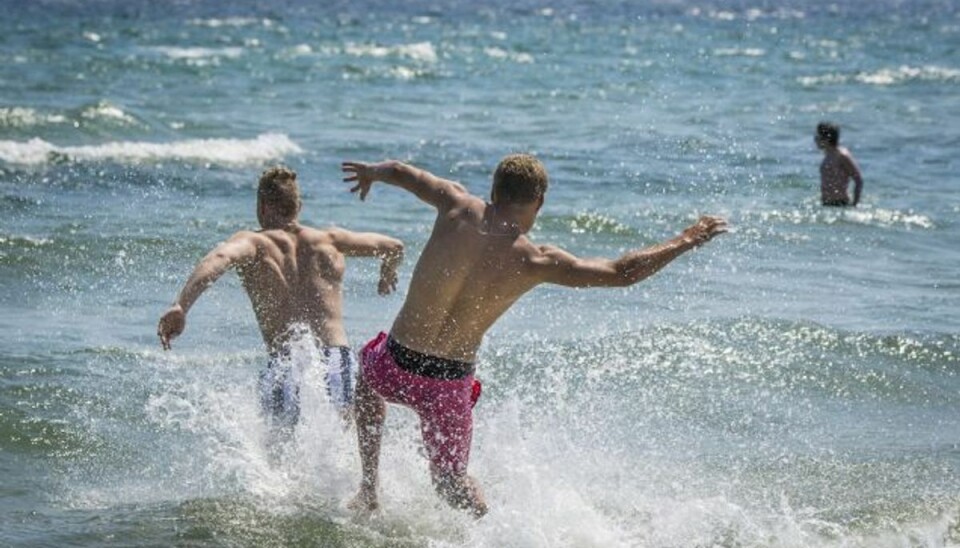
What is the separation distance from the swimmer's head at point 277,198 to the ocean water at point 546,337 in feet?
2.57

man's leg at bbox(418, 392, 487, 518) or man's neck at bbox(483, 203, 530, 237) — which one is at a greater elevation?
man's neck at bbox(483, 203, 530, 237)

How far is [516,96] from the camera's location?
29406 mm

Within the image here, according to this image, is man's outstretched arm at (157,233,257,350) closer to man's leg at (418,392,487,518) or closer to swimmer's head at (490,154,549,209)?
man's leg at (418,392,487,518)

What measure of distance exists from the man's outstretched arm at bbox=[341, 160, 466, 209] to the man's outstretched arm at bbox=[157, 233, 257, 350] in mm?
666

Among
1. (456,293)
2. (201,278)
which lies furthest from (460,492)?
(201,278)

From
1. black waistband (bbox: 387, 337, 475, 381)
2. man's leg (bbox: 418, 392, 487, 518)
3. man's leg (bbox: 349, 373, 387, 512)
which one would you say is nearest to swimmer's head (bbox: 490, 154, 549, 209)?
black waistband (bbox: 387, 337, 475, 381)

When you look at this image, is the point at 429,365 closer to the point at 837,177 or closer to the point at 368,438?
the point at 368,438

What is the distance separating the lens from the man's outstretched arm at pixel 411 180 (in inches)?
234

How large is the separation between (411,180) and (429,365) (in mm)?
702

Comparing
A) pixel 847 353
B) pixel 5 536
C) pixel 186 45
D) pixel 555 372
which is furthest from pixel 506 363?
pixel 186 45

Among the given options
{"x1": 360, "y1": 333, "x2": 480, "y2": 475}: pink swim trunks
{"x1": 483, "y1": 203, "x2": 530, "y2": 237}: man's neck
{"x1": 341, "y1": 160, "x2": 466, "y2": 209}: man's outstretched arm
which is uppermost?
{"x1": 341, "y1": 160, "x2": 466, "y2": 209}: man's outstretched arm

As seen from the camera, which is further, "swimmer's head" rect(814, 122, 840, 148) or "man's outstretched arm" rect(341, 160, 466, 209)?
"swimmer's head" rect(814, 122, 840, 148)

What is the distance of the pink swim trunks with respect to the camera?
232 inches

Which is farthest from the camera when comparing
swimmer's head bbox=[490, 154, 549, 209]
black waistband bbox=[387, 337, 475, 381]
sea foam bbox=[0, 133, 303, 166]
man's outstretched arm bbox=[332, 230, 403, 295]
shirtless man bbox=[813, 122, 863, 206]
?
sea foam bbox=[0, 133, 303, 166]
